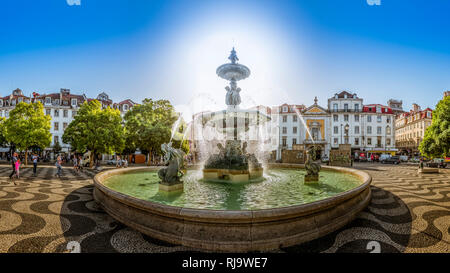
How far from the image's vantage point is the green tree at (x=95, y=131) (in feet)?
76.6

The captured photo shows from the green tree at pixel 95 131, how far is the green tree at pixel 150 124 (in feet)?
5.33

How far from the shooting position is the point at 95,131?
78.2ft

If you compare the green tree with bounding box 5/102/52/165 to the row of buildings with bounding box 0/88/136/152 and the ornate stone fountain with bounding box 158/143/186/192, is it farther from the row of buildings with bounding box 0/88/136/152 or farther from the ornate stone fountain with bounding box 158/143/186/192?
the ornate stone fountain with bounding box 158/143/186/192

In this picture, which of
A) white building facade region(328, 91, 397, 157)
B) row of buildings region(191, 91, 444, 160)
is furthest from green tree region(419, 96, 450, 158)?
white building facade region(328, 91, 397, 157)

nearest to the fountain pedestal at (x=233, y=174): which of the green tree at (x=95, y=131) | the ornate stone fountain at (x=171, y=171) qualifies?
the ornate stone fountain at (x=171, y=171)

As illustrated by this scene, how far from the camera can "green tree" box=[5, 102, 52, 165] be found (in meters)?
25.7

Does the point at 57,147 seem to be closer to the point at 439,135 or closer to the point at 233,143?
the point at 233,143

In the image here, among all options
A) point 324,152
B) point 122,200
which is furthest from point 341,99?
point 122,200

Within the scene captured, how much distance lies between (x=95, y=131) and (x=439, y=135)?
34445mm

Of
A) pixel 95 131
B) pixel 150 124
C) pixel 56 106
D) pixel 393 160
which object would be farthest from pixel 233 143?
pixel 56 106

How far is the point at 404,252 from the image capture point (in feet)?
12.5

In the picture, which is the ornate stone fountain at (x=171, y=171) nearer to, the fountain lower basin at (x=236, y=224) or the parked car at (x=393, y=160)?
the fountain lower basin at (x=236, y=224)
